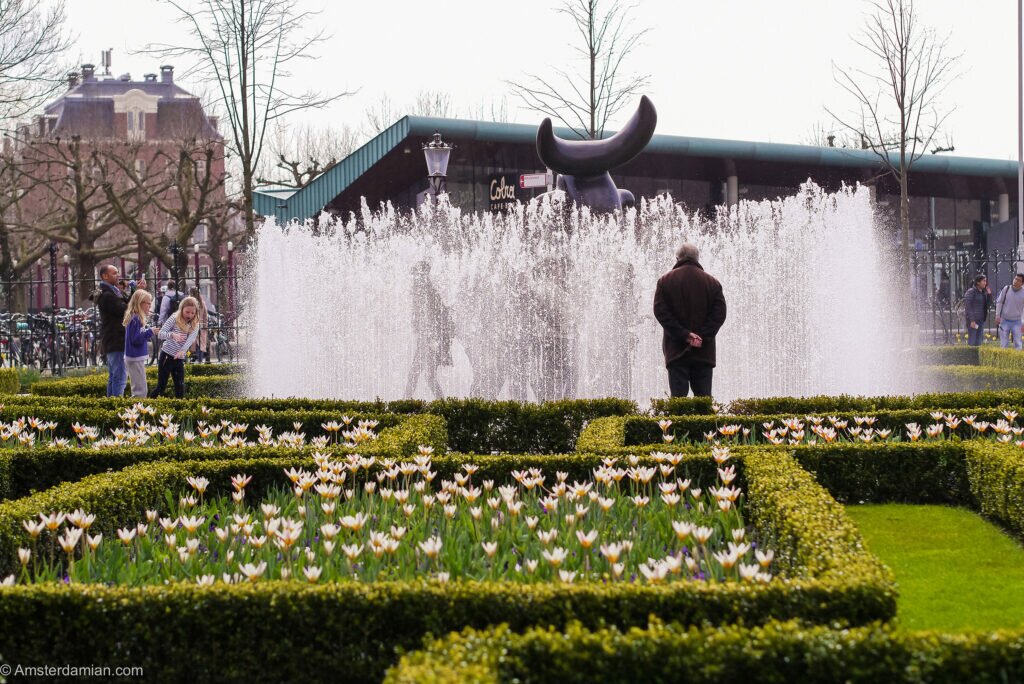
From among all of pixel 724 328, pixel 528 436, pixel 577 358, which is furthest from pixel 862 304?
pixel 528 436

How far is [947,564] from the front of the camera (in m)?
5.58

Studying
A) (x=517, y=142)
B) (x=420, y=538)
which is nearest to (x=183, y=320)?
(x=420, y=538)

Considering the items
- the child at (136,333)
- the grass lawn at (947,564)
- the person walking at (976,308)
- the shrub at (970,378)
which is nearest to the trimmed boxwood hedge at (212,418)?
the child at (136,333)

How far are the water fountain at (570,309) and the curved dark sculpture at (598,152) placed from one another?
2.07 ft

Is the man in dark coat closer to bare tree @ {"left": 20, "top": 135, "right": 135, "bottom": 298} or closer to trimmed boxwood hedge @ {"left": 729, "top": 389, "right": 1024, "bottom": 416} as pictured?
trimmed boxwood hedge @ {"left": 729, "top": 389, "right": 1024, "bottom": 416}

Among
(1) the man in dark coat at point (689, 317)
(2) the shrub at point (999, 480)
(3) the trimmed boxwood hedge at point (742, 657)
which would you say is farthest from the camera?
(1) the man in dark coat at point (689, 317)

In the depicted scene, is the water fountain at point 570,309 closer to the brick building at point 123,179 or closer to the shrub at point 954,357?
the shrub at point 954,357

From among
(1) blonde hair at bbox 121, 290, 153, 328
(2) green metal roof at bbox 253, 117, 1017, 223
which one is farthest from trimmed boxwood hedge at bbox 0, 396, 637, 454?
(2) green metal roof at bbox 253, 117, 1017, 223

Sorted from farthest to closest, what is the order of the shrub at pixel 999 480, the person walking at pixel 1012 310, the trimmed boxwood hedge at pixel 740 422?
the person walking at pixel 1012 310, the trimmed boxwood hedge at pixel 740 422, the shrub at pixel 999 480

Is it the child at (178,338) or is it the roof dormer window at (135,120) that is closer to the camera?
the child at (178,338)

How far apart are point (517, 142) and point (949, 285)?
13.2 metres

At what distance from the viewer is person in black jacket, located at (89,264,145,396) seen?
12375 millimetres

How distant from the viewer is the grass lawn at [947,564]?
470cm

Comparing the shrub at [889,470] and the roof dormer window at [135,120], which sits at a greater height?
the roof dormer window at [135,120]
